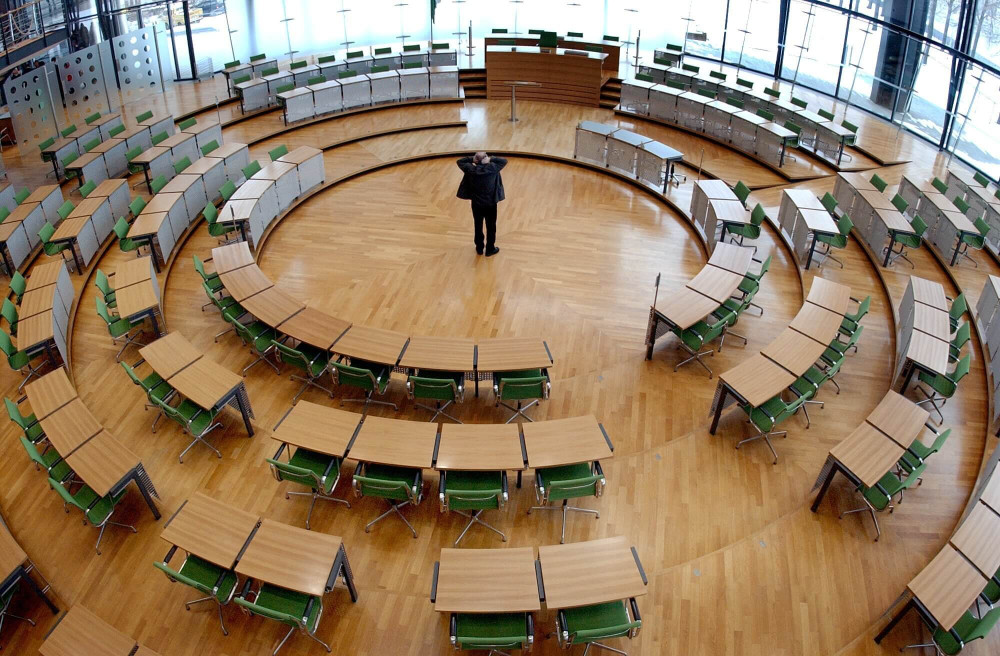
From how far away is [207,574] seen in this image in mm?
5559

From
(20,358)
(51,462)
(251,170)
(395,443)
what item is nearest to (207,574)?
(395,443)

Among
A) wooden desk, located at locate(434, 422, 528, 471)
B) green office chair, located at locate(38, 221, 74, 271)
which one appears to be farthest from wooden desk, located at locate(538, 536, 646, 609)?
green office chair, located at locate(38, 221, 74, 271)

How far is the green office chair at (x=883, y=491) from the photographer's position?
19.6ft

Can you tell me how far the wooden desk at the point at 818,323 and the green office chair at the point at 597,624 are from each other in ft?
12.8

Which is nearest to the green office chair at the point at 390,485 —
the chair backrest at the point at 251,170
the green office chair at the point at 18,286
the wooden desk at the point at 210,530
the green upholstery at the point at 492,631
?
the wooden desk at the point at 210,530

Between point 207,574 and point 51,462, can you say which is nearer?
point 207,574

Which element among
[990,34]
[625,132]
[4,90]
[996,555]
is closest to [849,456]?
[996,555]

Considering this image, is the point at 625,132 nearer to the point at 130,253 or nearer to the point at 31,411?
the point at 130,253

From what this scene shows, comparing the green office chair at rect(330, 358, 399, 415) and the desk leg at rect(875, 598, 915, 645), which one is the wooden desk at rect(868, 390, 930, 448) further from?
the green office chair at rect(330, 358, 399, 415)

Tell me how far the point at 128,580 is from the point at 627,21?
57.8ft

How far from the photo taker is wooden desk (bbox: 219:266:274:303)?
27.6 feet

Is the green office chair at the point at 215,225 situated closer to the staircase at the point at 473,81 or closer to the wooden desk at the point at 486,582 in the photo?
the wooden desk at the point at 486,582

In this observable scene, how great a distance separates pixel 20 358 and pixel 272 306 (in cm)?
268

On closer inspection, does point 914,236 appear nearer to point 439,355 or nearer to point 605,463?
point 605,463
